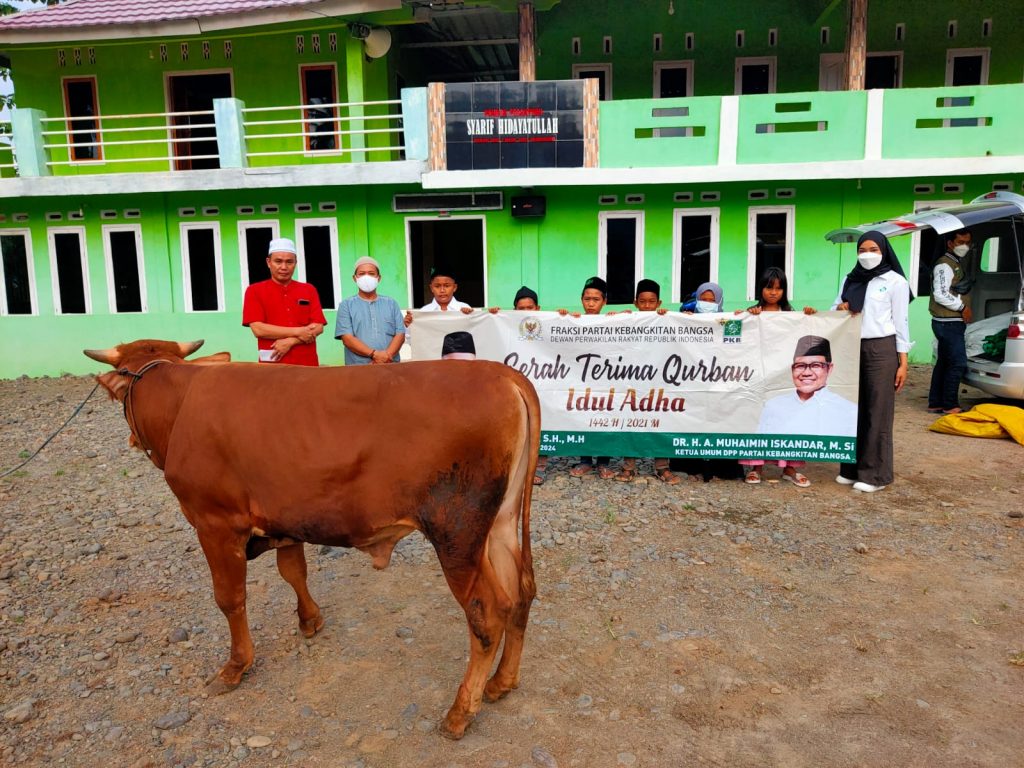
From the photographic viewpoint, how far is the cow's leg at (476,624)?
292 cm

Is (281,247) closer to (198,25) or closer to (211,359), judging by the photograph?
(211,359)

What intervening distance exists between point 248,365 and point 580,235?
1017 cm

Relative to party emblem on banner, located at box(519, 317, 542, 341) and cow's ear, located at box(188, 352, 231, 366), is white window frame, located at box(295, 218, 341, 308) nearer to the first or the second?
party emblem on banner, located at box(519, 317, 542, 341)

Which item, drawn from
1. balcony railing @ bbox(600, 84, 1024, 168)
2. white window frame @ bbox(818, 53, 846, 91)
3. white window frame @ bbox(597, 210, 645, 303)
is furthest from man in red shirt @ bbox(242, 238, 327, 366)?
white window frame @ bbox(818, 53, 846, 91)

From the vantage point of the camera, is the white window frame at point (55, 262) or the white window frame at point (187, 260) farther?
the white window frame at point (55, 262)

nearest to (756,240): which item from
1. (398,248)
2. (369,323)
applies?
(398,248)

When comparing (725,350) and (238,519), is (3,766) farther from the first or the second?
(725,350)

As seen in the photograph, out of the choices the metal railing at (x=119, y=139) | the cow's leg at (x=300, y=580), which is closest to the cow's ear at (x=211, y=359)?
the cow's leg at (x=300, y=580)

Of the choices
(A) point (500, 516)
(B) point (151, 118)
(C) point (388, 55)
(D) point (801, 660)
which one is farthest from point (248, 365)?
(B) point (151, 118)

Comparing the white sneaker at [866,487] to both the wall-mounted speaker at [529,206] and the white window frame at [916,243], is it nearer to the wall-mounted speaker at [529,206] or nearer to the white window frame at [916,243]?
the white window frame at [916,243]

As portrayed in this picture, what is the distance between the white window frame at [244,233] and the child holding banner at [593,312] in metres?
8.64

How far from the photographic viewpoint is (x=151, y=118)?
1478 cm

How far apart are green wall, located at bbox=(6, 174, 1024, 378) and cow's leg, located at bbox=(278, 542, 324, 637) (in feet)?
32.2

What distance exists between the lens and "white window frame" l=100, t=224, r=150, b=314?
13.8 meters
